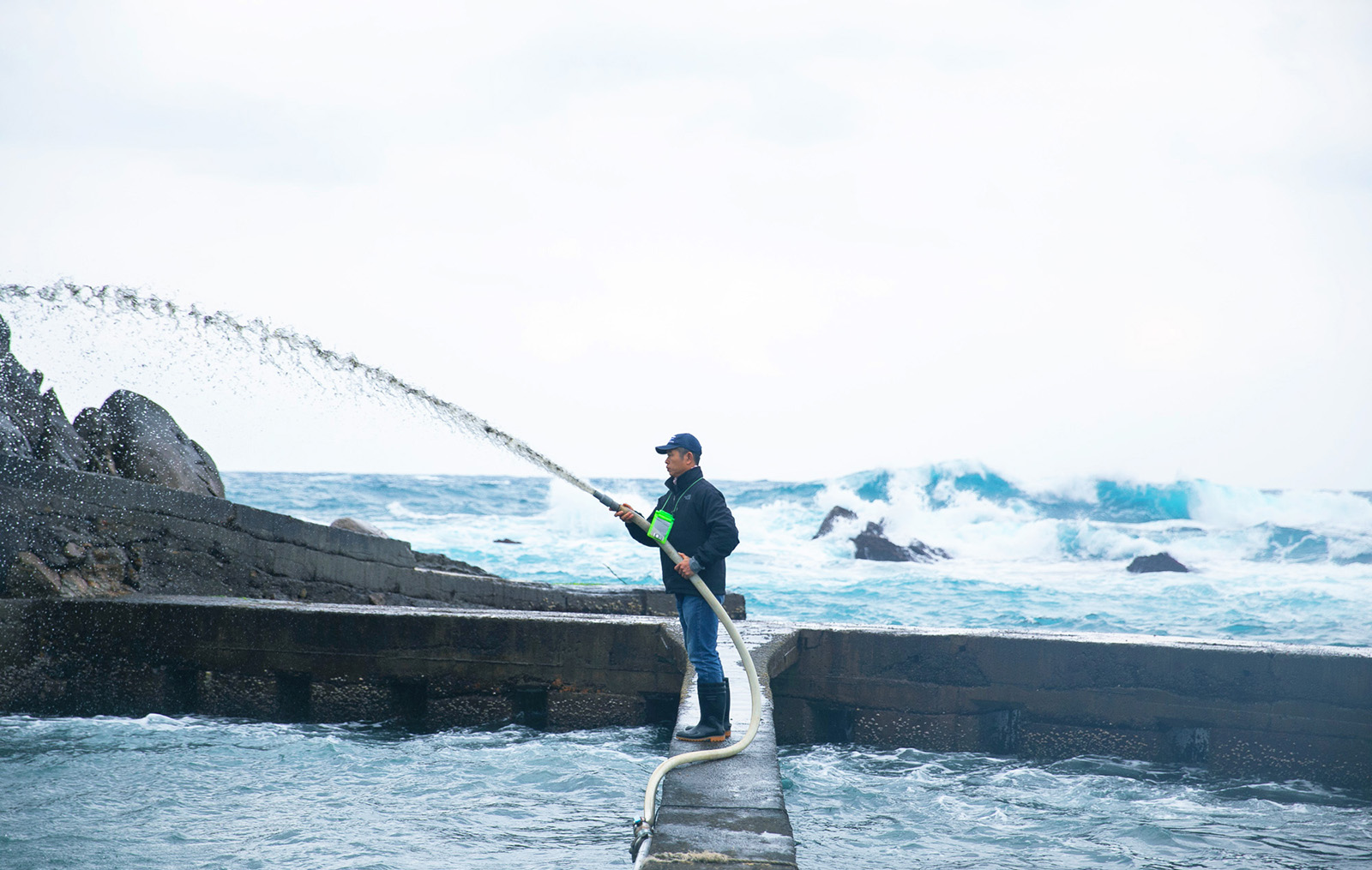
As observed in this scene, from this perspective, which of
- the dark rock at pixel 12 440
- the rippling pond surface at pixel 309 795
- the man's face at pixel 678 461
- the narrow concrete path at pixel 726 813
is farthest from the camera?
the dark rock at pixel 12 440

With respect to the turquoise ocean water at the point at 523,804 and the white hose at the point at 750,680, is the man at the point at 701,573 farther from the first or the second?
the turquoise ocean water at the point at 523,804

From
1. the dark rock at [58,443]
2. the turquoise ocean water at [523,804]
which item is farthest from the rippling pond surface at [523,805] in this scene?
the dark rock at [58,443]

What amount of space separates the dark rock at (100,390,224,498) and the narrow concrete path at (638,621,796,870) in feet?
21.5

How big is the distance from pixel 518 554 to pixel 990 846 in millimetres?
25299

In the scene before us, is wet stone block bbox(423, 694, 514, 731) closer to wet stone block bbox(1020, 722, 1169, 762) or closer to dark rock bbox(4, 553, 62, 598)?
dark rock bbox(4, 553, 62, 598)

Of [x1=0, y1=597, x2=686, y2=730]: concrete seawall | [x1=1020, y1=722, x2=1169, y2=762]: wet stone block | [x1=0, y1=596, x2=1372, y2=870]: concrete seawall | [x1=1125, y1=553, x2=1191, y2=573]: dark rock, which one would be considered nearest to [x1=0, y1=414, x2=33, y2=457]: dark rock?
[x1=0, y1=596, x2=1372, y2=870]: concrete seawall

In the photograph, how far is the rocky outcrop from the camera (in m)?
32.2

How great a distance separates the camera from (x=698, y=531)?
→ 194 inches

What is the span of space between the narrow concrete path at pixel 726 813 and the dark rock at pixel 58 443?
634cm

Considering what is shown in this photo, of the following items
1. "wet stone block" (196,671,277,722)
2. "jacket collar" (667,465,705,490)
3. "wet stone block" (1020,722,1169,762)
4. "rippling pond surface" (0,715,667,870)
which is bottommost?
"wet stone block" (1020,722,1169,762)

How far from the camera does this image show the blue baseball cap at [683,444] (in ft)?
16.5

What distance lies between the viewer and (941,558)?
3428cm

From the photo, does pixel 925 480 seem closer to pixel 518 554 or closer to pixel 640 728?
pixel 518 554

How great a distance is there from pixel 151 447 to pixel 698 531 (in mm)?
7014
